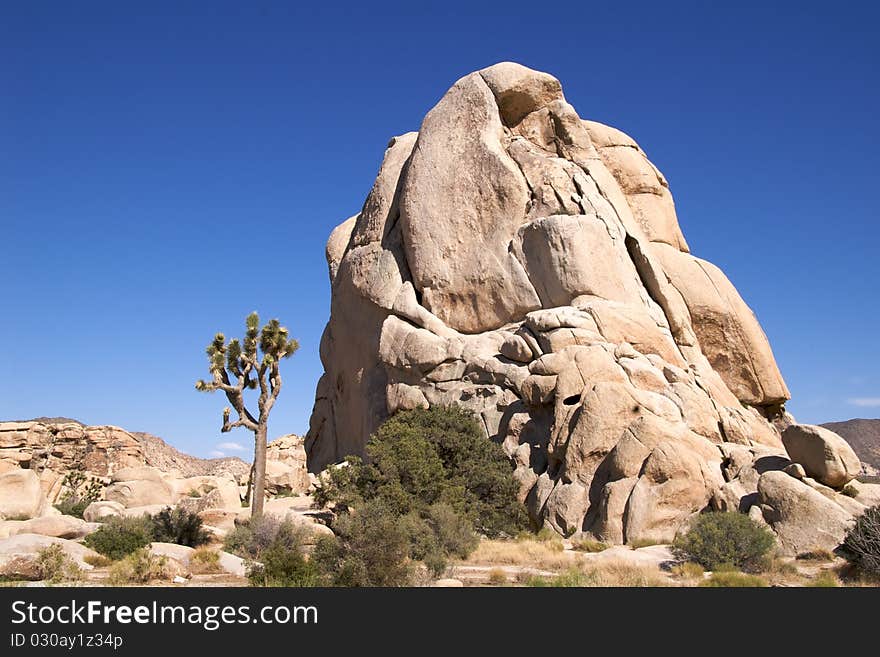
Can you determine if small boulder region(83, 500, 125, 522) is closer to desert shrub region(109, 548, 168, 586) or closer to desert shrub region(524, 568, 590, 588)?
desert shrub region(109, 548, 168, 586)

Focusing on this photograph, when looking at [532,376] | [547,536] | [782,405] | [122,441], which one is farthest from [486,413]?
[122,441]

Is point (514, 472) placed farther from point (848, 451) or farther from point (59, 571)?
point (59, 571)

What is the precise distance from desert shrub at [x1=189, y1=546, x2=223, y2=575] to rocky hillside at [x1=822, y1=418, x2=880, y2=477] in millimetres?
83589

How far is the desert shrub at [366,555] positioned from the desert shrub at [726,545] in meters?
5.68

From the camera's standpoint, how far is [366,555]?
452 inches

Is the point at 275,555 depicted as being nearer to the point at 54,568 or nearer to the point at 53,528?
the point at 54,568

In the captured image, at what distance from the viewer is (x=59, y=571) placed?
1252 cm

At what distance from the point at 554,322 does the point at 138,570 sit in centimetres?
1492

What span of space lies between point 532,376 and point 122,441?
3255 centimetres

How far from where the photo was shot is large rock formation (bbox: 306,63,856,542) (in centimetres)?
1948

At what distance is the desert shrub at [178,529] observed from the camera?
18.8 metres

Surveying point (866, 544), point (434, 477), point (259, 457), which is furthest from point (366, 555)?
point (259, 457)

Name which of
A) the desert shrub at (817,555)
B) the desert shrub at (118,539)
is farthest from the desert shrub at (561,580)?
the desert shrub at (118,539)

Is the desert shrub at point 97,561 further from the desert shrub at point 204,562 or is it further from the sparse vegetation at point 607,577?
the sparse vegetation at point 607,577
